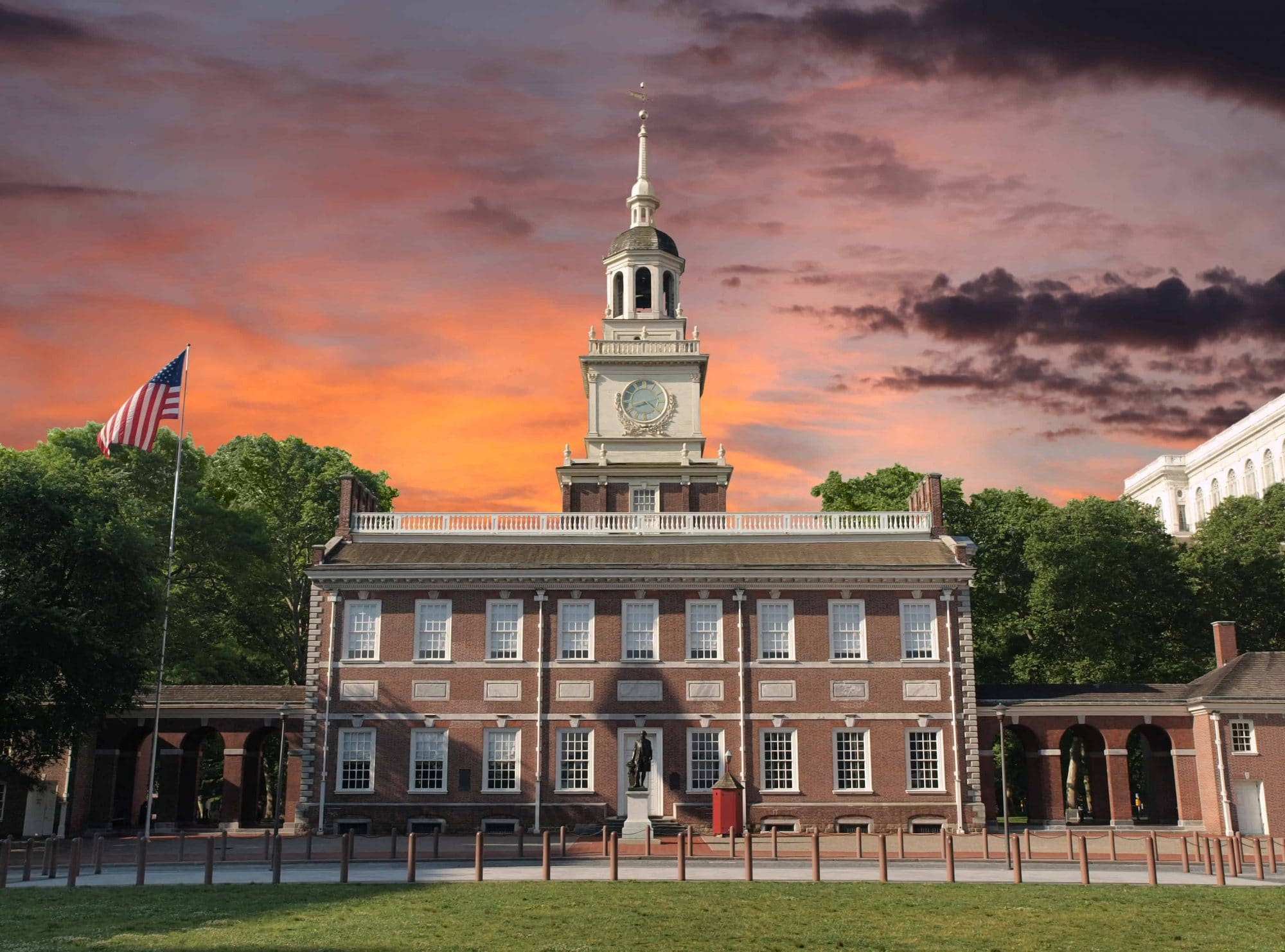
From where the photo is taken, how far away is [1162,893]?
2448 centimetres

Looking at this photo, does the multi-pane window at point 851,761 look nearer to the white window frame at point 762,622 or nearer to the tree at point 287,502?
the white window frame at point 762,622

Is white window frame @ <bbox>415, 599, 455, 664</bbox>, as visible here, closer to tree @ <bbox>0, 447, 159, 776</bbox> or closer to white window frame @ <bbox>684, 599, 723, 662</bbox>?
white window frame @ <bbox>684, 599, 723, 662</bbox>

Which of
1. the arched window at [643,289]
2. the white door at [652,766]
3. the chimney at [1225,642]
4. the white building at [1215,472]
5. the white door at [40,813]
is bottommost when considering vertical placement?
the white door at [40,813]

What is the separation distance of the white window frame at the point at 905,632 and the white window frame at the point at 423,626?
15.0 m

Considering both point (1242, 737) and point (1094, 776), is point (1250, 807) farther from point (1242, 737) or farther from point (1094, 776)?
point (1094, 776)

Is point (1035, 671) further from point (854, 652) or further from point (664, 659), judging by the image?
point (664, 659)

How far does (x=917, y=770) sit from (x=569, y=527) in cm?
1506

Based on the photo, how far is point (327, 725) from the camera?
43.2 meters

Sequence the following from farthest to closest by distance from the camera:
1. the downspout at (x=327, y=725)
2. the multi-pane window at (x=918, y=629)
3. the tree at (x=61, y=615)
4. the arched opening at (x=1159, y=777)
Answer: the arched opening at (x=1159, y=777) → the multi-pane window at (x=918, y=629) → the downspout at (x=327, y=725) → the tree at (x=61, y=615)

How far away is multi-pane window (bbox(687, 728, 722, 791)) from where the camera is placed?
141 feet

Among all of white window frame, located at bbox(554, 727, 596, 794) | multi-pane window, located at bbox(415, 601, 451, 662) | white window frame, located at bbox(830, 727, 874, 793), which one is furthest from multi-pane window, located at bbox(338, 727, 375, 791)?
white window frame, located at bbox(830, 727, 874, 793)

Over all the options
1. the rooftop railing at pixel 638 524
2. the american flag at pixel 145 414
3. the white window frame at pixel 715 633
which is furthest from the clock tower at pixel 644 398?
the american flag at pixel 145 414

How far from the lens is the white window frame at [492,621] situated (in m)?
44.0

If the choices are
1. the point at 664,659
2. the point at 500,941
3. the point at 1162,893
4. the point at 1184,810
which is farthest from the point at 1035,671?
the point at 500,941
